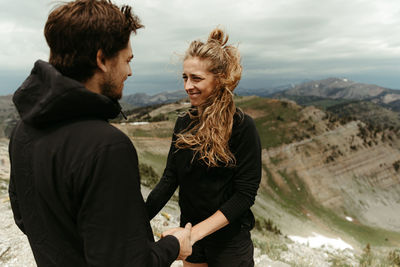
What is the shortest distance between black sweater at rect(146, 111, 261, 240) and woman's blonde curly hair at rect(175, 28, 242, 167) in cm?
9

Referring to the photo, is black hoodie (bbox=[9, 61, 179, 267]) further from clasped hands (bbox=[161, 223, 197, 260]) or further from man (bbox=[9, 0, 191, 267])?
clasped hands (bbox=[161, 223, 197, 260])

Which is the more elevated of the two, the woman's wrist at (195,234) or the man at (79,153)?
the man at (79,153)

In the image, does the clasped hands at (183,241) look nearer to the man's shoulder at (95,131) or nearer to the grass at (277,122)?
the man's shoulder at (95,131)

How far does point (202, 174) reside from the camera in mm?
2779

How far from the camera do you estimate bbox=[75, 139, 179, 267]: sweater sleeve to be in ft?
4.49

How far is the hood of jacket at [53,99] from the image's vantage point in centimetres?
141

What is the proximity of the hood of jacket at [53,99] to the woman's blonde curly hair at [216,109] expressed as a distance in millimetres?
1289

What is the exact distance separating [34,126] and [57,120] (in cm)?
20

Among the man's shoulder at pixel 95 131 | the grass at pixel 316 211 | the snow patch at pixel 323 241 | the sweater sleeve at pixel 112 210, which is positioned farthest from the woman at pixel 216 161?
the grass at pixel 316 211

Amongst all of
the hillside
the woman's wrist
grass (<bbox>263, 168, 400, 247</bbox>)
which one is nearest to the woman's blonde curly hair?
the woman's wrist

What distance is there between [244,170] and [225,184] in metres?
0.28

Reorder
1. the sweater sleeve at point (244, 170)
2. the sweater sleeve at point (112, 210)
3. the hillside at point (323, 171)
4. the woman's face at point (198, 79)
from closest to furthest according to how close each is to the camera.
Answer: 1. the sweater sleeve at point (112, 210)
2. the sweater sleeve at point (244, 170)
3. the woman's face at point (198, 79)
4. the hillside at point (323, 171)

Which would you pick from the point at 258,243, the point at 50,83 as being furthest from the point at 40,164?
the point at 258,243

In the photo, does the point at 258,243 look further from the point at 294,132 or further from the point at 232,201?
the point at 294,132
